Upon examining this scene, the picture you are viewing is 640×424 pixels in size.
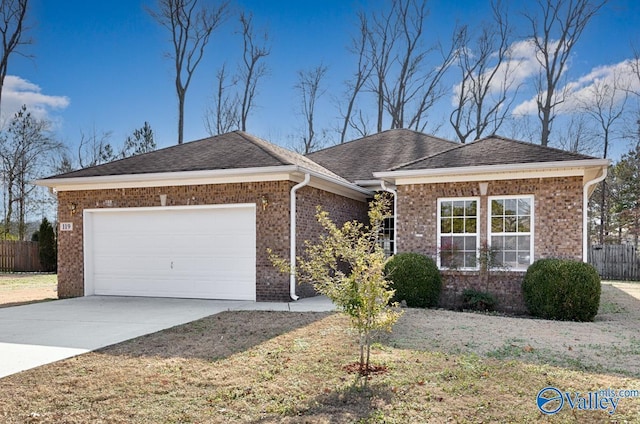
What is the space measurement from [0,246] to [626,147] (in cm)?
3349

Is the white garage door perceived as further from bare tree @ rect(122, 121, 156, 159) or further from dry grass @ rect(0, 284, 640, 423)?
bare tree @ rect(122, 121, 156, 159)

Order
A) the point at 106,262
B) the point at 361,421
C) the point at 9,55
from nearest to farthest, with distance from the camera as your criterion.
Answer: the point at 361,421
the point at 106,262
the point at 9,55

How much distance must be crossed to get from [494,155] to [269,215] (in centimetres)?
526

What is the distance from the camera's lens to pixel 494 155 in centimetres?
1098

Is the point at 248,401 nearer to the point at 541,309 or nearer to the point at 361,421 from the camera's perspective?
the point at 361,421

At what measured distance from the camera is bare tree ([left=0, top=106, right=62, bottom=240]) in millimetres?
27203

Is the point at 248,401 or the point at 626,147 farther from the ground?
the point at 626,147

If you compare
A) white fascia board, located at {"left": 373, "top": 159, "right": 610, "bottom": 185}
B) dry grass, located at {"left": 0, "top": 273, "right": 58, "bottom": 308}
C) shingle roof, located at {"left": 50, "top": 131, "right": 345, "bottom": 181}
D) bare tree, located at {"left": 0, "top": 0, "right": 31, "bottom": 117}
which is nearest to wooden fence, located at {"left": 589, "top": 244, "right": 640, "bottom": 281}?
white fascia board, located at {"left": 373, "top": 159, "right": 610, "bottom": 185}

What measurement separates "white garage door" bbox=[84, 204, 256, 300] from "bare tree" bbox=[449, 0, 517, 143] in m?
19.7

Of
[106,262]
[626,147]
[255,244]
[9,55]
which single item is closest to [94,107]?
[9,55]

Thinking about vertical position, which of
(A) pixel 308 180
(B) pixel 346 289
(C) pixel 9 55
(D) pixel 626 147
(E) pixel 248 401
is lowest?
(E) pixel 248 401

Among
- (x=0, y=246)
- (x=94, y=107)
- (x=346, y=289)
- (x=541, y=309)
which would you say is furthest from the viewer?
(x=94, y=107)

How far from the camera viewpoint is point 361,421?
429 cm

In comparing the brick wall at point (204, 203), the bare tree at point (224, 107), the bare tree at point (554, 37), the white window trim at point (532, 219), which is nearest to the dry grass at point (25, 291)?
the brick wall at point (204, 203)
